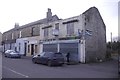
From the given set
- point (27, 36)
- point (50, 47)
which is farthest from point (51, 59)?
point (27, 36)

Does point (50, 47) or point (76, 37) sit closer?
point (76, 37)

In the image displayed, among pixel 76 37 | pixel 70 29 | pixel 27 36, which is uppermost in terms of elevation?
pixel 70 29

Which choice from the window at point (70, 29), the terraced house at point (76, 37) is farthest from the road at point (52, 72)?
the window at point (70, 29)

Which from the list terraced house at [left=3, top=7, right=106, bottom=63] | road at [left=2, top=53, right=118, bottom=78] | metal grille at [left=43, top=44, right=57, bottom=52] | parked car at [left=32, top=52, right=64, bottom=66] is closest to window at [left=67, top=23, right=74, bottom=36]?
terraced house at [left=3, top=7, right=106, bottom=63]

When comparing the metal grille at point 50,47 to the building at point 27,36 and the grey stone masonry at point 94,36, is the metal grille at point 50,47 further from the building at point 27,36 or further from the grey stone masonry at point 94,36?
the grey stone masonry at point 94,36

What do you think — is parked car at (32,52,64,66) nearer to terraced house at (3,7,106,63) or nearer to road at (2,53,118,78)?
road at (2,53,118,78)

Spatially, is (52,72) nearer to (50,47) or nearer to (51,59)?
(51,59)

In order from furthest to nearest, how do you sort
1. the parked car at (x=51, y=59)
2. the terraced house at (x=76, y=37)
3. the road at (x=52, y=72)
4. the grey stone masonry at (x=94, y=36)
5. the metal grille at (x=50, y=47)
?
the metal grille at (x=50, y=47) → the grey stone masonry at (x=94, y=36) → the terraced house at (x=76, y=37) → the parked car at (x=51, y=59) → the road at (x=52, y=72)

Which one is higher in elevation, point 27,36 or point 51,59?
point 27,36

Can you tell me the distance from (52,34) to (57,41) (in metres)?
1.76

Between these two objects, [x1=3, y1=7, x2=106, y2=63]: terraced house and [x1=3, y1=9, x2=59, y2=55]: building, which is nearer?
[x1=3, y1=7, x2=106, y2=63]: terraced house

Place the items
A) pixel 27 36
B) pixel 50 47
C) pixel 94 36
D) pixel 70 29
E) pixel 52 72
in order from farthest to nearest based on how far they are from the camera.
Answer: pixel 27 36 → pixel 50 47 → pixel 94 36 → pixel 70 29 → pixel 52 72

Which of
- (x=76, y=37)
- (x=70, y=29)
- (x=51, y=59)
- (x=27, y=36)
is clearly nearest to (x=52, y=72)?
(x=51, y=59)

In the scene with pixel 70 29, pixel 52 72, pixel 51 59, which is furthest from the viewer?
pixel 70 29
